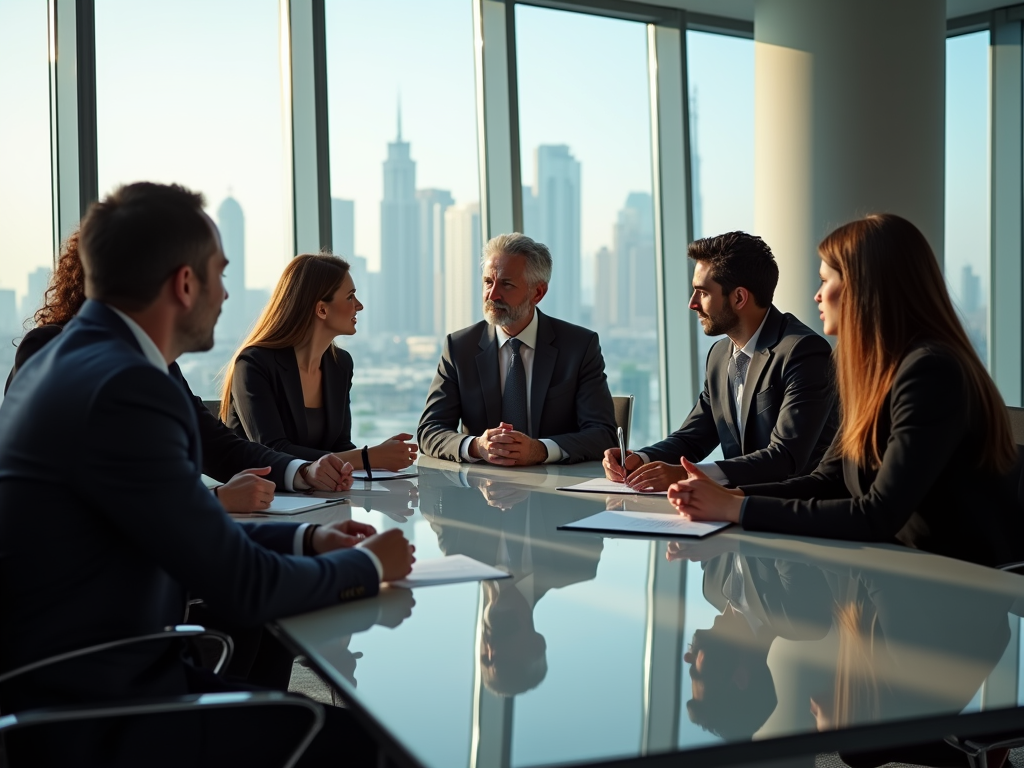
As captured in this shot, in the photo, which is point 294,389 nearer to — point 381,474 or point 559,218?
point 381,474

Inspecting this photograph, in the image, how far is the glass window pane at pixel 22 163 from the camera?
4980mm

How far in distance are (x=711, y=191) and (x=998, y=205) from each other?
2096 millimetres

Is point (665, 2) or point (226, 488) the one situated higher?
point (665, 2)

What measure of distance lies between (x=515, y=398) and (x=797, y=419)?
1.16m

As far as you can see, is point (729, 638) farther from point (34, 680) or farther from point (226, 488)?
point (226, 488)

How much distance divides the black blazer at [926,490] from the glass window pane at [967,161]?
17.6 ft

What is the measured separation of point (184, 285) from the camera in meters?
1.57

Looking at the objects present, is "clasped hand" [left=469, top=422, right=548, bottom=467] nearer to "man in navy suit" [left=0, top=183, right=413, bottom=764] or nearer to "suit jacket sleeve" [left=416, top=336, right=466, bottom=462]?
"suit jacket sleeve" [left=416, top=336, right=466, bottom=462]

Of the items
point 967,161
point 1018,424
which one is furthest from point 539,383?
point 967,161

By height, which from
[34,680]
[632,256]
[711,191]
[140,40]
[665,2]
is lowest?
[34,680]

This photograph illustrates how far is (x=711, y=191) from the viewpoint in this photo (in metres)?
6.84

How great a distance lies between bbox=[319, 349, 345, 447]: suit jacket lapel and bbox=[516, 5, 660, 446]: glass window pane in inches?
117

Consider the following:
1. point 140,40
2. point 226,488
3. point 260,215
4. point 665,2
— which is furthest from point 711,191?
point 226,488

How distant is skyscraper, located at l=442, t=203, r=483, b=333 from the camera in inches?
244
